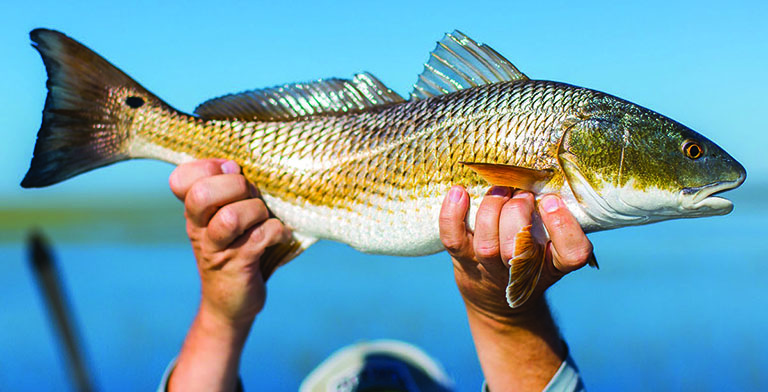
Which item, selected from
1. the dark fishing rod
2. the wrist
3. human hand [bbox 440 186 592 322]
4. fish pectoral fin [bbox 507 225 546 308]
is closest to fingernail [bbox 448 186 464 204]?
human hand [bbox 440 186 592 322]

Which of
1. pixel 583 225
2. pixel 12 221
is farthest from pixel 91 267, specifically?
pixel 12 221

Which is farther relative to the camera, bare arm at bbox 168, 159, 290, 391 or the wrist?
the wrist

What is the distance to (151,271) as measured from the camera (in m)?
12.1

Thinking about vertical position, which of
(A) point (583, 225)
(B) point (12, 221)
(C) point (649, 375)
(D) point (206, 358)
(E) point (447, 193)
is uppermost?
(B) point (12, 221)

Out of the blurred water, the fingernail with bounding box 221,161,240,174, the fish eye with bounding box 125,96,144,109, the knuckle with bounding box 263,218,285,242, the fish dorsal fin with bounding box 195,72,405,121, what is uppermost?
the fish eye with bounding box 125,96,144,109

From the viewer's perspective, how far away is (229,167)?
94.7 inches

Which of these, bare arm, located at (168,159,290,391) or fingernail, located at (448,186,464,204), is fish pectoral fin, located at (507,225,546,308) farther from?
bare arm, located at (168,159,290,391)

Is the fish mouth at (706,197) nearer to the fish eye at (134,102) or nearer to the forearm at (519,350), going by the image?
the forearm at (519,350)

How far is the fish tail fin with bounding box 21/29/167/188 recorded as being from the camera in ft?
7.62

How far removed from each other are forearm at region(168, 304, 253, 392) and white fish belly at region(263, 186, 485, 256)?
2.22 feet

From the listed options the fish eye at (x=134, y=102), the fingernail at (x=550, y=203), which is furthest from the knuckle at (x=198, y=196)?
the fingernail at (x=550, y=203)

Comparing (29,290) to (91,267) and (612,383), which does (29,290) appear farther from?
(612,383)

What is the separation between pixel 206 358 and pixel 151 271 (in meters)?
10.2

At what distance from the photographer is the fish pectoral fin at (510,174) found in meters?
1.84
